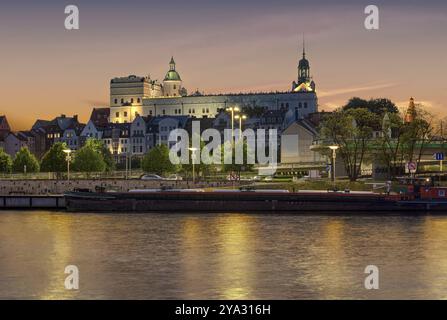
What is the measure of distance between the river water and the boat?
7294mm

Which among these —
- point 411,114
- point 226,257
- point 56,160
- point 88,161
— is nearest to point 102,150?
point 88,161

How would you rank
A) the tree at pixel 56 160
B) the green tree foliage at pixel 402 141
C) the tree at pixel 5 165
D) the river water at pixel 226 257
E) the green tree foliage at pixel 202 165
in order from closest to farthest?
the river water at pixel 226 257
the green tree foliage at pixel 402 141
the green tree foliage at pixel 202 165
the tree at pixel 56 160
the tree at pixel 5 165

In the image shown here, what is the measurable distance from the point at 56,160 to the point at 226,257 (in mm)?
111632

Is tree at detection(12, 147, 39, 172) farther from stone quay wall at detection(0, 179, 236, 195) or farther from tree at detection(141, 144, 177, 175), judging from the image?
stone quay wall at detection(0, 179, 236, 195)

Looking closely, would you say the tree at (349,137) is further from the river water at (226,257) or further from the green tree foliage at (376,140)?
the river water at (226,257)

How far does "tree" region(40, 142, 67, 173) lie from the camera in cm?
15725

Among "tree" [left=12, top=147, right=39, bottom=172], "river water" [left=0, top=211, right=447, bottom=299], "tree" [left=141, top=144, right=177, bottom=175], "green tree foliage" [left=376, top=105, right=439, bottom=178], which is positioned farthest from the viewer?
"tree" [left=12, top=147, right=39, bottom=172]

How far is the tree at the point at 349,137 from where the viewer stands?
111 metres

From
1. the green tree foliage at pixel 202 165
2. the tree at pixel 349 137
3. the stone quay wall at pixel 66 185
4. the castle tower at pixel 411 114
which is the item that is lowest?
the stone quay wall at pixel 66 185

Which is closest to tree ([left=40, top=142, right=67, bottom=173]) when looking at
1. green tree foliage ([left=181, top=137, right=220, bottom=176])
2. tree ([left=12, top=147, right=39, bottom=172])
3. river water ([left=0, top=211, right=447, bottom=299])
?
tree ([left=12, top=147, right=39, bottom=172])

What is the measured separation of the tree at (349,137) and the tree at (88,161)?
5791 centimetres

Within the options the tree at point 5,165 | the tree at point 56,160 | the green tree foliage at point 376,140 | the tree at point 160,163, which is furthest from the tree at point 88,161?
the green tree foliage at point 376,140

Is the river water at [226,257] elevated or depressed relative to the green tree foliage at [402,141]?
depressed
